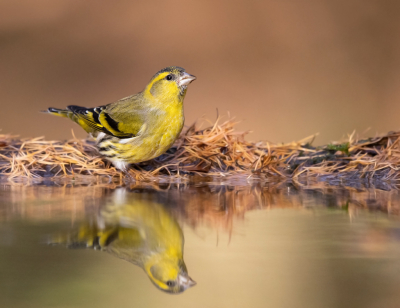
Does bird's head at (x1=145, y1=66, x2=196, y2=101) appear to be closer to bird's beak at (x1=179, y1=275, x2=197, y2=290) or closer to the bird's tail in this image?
the bird's tail

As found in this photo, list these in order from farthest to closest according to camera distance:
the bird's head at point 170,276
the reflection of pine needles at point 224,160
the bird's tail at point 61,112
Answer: the bird's tail at point 61,112
the reflection of pine needles at point 224,160
the bird's head at point 170,276

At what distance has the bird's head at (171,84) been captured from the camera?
3.81 meters

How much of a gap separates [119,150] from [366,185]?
1878 millimetres

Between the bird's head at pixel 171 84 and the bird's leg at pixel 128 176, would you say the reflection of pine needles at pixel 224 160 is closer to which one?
the bird's leg at pixel 128 176

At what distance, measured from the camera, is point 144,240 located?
1971 millimetres

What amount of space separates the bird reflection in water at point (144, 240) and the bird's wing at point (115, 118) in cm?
133

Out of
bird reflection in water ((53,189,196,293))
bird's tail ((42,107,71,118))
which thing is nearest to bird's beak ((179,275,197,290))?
bird reflection in water ((53,189,196,293))

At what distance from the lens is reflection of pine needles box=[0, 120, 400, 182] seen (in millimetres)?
3619

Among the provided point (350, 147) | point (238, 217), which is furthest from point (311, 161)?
point (238, 217)

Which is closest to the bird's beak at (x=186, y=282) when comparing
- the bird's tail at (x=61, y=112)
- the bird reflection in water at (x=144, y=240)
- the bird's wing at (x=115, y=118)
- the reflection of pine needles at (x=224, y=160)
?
the bird reflection in water at (x=144, y=240)

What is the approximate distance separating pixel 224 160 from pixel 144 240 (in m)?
1.96

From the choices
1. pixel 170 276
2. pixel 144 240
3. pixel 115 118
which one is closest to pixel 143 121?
pixel 115 118

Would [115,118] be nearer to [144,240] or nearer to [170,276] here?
[144,240]

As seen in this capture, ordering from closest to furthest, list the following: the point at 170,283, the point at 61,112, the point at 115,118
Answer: the point at 170,283
the point at 115,118
the point at 61,112
